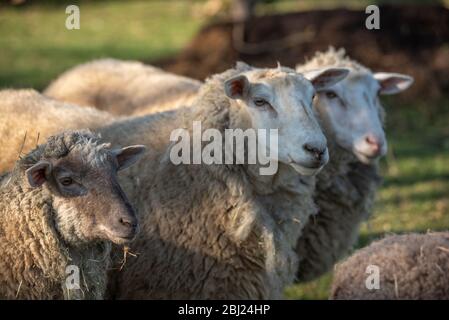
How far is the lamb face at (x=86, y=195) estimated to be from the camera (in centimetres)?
414

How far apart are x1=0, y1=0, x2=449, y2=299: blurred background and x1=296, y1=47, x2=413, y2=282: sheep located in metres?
0.46

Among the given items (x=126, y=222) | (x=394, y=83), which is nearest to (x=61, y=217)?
(x=126, y=222)

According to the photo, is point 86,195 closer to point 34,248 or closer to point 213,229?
point 34,248

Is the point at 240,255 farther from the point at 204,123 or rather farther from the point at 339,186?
the point at 339,186

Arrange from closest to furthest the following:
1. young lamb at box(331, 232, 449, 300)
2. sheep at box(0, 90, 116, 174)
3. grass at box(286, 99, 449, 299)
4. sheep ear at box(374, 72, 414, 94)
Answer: young lamb at box(331, 232, 449, 300), sheep at box(0, 90, 116, 174), sheep ear at box(374, 72, 414, 94), grass at box(286, 99, 449, 299)

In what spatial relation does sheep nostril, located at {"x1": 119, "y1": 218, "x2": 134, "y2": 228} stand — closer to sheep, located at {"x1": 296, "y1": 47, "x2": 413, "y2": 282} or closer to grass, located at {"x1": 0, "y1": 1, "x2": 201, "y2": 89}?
sheep, located at {"x1": 296, "y1": 47, "x2": 413, "y2": 282}

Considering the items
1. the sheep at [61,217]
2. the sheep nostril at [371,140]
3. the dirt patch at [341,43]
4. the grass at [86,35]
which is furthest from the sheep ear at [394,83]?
the grass at [86,35]

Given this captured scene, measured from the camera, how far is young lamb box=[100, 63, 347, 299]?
5.01 meters

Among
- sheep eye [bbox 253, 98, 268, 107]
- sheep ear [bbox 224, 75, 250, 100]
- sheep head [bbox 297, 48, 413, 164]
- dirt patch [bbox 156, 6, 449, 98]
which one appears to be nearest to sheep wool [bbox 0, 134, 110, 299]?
sheep ear [bbox 224, 75, 250, 100]

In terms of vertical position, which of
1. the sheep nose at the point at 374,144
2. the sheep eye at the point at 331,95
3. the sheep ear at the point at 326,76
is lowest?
the sheep nose at the point at 374,144

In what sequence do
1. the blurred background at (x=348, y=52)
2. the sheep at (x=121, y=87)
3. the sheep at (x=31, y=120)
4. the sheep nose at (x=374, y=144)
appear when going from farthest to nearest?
1. the blurred background at (x=348, y=52)
2. the sheep at (x=121, y=87)
3. the sheep nose at (x=374, y=144)
4. the sheep at (x=31, y=120)

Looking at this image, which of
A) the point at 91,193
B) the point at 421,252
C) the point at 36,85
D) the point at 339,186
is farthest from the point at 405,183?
the point at 36,85

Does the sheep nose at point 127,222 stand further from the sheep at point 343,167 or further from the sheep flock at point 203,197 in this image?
the sheep at point 343,167

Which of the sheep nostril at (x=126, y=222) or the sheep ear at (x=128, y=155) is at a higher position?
the sheep ear at (x=128, y=155)
